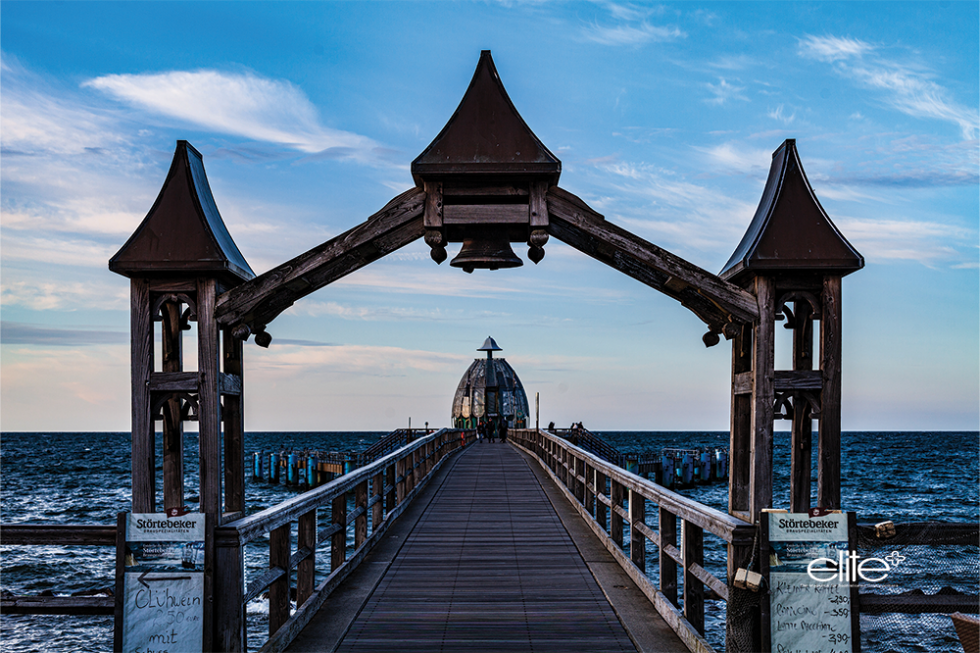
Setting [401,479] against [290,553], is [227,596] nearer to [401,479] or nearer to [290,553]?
[290,553]

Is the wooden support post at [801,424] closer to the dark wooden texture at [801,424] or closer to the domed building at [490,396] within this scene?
the dark wooden texture at [801,424]

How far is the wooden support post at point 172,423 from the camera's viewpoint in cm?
581

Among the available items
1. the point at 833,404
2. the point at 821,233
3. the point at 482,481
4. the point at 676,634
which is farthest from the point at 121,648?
the point at 482,481

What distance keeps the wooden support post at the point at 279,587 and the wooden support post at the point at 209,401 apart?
2.61 feet

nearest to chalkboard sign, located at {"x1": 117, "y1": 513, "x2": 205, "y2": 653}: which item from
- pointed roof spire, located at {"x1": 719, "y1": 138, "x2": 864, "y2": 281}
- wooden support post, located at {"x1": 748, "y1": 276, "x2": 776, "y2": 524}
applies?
wooden support post, located at {"x1": 748, "y1": 276, "x2": 776, "y2": 524}

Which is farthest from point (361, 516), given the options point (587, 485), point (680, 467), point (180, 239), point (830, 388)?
point (680, 467)

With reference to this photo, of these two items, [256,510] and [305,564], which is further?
[256,510]

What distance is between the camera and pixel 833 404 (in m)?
5.28

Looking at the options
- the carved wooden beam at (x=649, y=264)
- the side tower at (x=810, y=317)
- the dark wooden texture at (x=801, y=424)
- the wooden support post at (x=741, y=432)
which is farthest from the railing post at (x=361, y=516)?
the dark wooden texture at (x=801, y=424)

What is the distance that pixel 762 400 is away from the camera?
529cm

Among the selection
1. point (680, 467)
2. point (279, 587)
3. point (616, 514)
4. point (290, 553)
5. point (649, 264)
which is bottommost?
point (680, 467)

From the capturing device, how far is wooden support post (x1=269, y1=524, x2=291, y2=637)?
6.11m

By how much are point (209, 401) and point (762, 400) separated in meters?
3.53

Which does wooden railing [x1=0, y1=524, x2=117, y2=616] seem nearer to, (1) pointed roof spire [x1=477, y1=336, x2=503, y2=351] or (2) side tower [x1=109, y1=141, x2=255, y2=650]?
(2) side tower [x1=109, y1=141, x2=255, y2=650]
